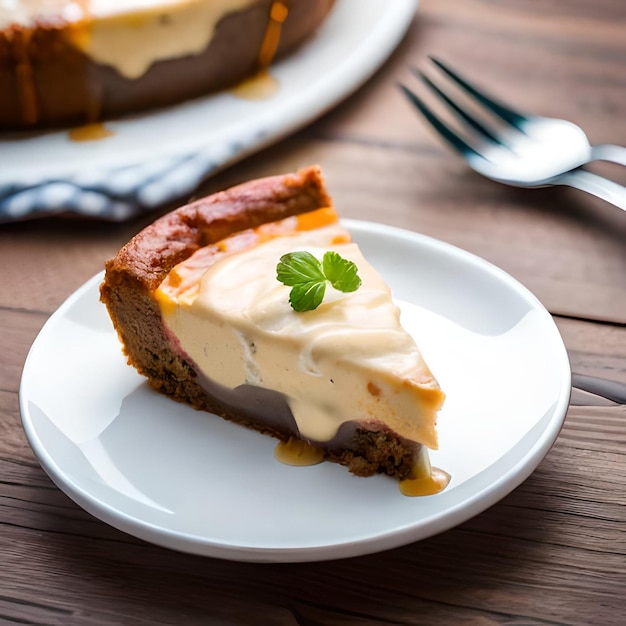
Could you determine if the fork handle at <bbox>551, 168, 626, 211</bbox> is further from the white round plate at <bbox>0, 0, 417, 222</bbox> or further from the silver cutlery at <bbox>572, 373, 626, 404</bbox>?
the white round plate at <bbox>0, 0, 417, 222</bbox>

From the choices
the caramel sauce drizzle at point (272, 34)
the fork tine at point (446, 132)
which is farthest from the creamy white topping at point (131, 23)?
the fork tine at point (446, 132)

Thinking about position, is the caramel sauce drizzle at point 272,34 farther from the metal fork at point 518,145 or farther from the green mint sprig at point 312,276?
the green mint sprig at point 312,276

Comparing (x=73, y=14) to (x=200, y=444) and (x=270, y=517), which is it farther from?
(x=270, y=517)

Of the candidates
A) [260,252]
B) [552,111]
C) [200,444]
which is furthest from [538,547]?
[552,111]

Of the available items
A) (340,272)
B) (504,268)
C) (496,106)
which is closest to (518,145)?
(496,106)

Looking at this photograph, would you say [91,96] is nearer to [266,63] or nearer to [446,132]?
[266,63]

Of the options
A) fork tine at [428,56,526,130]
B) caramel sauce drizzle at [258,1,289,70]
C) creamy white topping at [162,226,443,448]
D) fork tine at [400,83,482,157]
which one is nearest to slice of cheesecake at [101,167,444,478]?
creamy white topping at [162,226,443,448]

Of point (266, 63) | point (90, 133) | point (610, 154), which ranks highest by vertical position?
point (610, 154)
